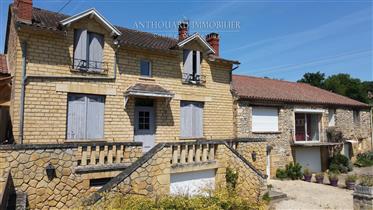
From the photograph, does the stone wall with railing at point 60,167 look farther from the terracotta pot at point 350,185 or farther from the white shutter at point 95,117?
the terracotta pot at point 350,185

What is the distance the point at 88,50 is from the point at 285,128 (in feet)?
46.5

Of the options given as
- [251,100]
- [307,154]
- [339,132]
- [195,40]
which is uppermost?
[195,40]

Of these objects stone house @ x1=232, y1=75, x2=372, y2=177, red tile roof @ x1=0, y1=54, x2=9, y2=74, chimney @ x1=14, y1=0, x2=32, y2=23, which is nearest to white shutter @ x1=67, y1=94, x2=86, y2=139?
chimney @ x1=14, y1=0, x2=32, y2=23

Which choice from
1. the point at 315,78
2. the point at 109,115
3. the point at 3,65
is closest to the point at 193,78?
the point at 109,115

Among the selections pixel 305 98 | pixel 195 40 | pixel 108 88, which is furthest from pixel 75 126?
pixel 305 98

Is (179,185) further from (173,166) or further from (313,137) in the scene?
(313,137)

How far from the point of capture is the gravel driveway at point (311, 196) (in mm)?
12633

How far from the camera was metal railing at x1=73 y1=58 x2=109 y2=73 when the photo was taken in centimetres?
1244

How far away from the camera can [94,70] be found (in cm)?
1282

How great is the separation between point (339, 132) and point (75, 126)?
20.6m

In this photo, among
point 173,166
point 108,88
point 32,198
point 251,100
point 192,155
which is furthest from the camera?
point 251,100

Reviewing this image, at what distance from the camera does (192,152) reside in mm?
11203

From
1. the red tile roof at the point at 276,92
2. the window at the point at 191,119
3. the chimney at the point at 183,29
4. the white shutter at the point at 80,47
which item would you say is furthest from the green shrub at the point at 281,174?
the white shutter at the point at 80,47

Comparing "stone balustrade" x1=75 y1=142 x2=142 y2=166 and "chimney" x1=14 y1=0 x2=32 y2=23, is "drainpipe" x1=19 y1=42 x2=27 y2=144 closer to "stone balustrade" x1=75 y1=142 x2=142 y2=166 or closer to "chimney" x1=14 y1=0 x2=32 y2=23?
"chimney" x1=14 y1=0 x2=32 y2=23
